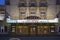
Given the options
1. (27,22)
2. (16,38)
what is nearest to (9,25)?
(27,22)

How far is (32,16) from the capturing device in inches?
553

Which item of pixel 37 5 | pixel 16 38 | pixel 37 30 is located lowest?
pixel 37 30

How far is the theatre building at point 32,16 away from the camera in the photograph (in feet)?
45.6

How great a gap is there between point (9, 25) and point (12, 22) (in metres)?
0.32

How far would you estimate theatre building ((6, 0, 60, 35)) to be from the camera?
13891mm

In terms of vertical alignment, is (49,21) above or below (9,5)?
below

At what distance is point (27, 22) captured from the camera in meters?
14.1

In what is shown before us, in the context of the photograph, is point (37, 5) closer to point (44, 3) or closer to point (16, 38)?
point (44, 3)

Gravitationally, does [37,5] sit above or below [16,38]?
above

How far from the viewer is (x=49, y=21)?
1395cm

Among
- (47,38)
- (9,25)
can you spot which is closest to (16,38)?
(47,38)

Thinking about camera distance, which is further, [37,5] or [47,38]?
[37,5]

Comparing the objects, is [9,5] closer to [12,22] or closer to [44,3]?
[12,22]

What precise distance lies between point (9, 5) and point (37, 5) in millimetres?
1987
